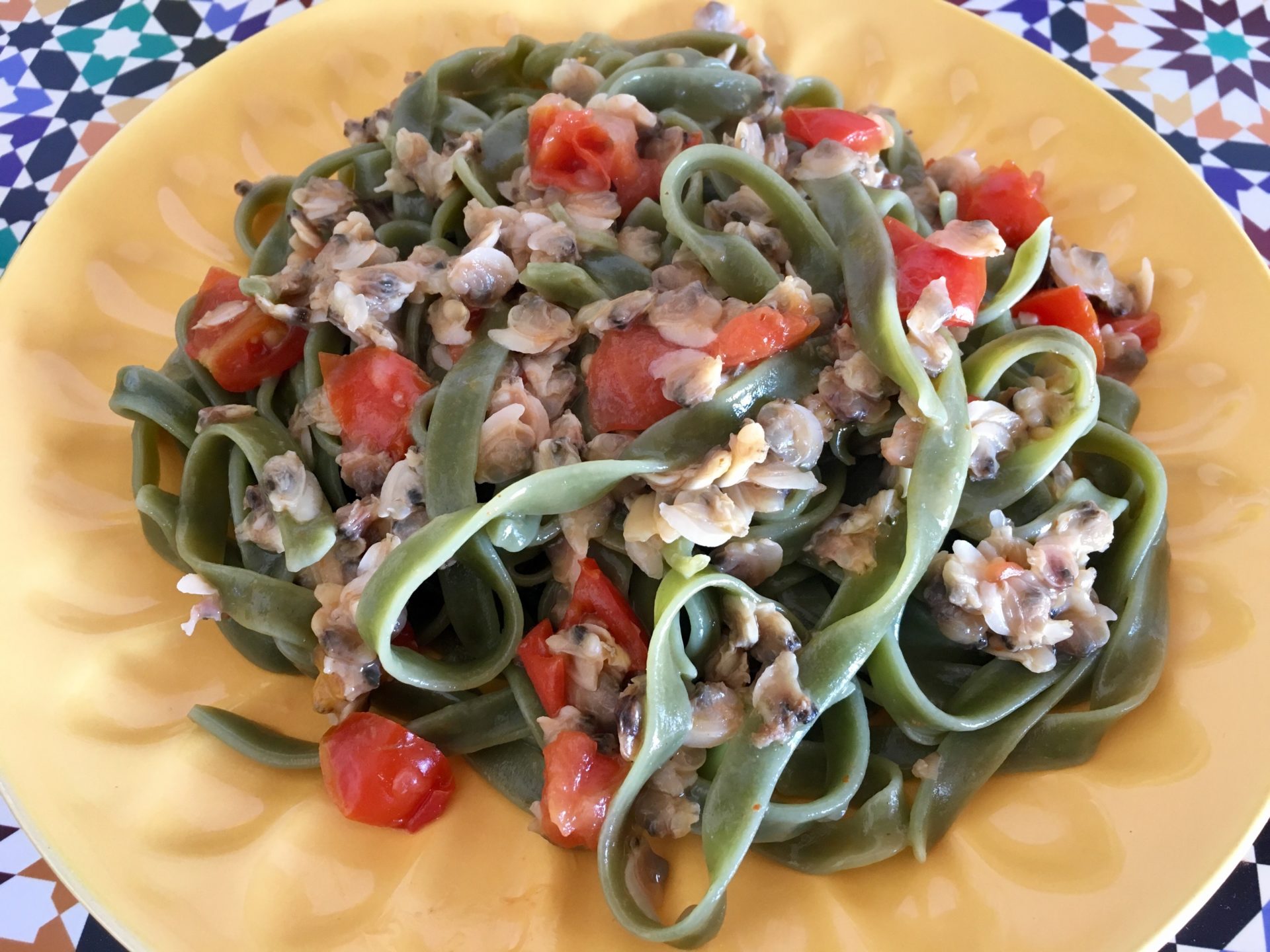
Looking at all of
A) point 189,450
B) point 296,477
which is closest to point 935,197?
point 296,477

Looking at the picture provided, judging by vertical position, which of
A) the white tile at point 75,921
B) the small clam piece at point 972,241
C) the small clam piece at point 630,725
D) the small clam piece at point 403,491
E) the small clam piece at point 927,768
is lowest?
the white tile at point 75,921

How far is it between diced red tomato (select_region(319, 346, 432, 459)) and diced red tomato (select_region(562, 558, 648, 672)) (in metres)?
0.72

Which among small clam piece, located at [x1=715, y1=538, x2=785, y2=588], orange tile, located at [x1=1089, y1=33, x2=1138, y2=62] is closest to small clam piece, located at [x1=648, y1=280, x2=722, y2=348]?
small clam piece, located at [x1=715, y1=538, x2=785, y2=588]

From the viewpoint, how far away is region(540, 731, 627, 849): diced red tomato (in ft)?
7.33

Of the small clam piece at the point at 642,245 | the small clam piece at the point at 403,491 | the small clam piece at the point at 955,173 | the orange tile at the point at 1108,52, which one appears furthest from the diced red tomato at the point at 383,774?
the orange tile at the point at 1108,52

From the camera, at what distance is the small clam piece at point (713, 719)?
233cm

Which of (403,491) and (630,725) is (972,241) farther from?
(403,491)

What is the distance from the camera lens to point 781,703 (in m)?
2.25

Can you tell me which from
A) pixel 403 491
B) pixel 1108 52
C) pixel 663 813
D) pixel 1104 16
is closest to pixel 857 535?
pixel 663 813

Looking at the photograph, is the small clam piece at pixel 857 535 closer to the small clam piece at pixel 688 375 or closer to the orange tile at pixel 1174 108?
the small clam piece at pixel 688 375

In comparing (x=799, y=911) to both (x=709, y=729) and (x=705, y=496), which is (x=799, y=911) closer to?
(x=709, y=729)

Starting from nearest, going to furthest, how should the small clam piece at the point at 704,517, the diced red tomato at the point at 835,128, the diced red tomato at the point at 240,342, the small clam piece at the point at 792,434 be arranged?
the small clam piece at the point at 704,517 → the small clam piece at the point at 792,434 → the diced red tomato at the point at 240,342 → the diced red tomato at the point at 835,128

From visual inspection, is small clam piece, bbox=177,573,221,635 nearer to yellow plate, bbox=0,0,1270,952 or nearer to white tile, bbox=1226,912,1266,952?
yellow plate, bbox=0,0,1270,952

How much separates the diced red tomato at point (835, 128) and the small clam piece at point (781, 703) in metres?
1.75
